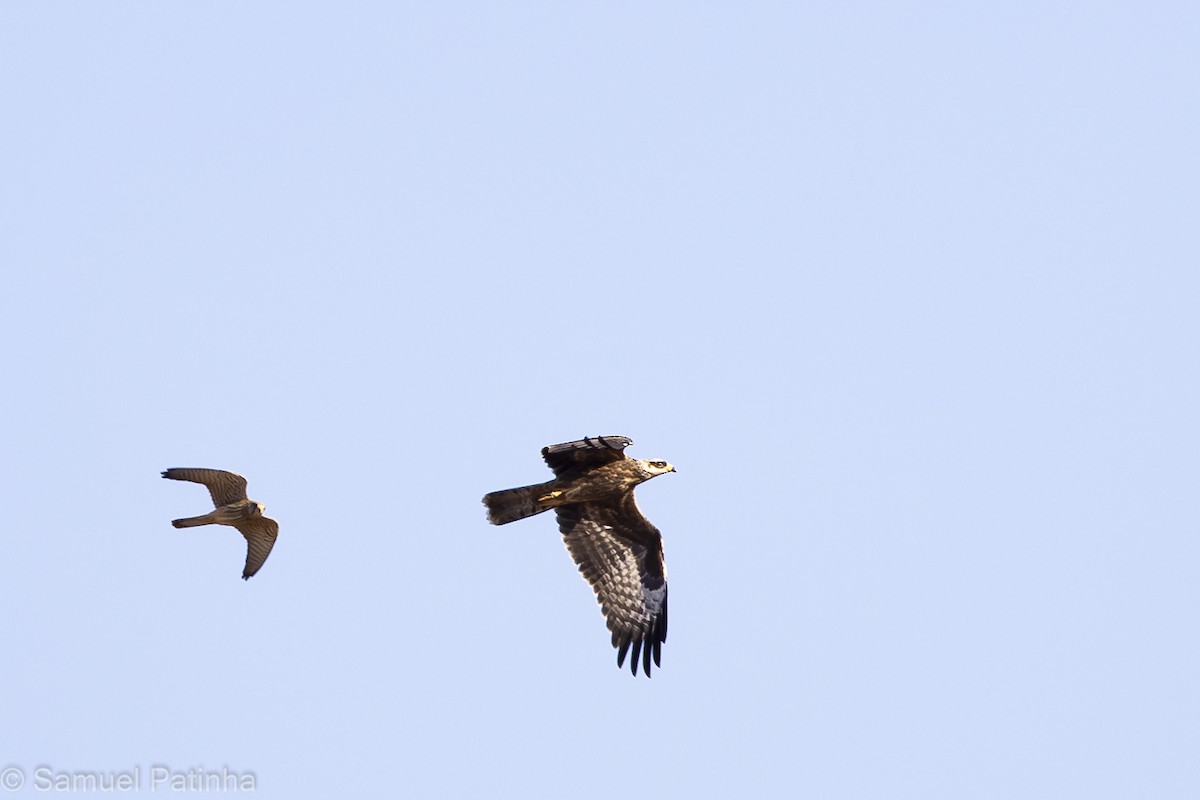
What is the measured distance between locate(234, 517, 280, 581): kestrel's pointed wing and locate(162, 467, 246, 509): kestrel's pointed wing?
0.85ft

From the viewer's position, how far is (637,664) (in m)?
13.7

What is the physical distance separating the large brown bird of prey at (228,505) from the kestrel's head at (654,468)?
3.53 metres

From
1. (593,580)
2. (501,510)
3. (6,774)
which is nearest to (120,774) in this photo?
(6,774)

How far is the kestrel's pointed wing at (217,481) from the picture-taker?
1191 cm

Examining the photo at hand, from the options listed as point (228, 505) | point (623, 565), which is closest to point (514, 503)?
point (623, 565)

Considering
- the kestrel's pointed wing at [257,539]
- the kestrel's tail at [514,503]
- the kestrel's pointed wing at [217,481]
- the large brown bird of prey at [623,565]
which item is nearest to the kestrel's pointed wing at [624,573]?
the large brown bird of prey at [623,565]

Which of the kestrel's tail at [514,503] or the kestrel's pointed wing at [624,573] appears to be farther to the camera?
the kestrel's pointed wing at [624,573]

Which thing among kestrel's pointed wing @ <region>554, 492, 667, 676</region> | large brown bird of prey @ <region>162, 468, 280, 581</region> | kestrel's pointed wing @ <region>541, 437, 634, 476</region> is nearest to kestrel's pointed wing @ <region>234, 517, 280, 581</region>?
large brown bird of prey @ <region>162, 468, 280, 581</region>

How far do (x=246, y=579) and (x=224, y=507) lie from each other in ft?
2.40

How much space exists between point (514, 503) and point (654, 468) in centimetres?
140

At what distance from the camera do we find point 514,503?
13.0 meters

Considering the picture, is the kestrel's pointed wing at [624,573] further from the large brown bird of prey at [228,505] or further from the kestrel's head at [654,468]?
the large brown bird of prey at [228,505]

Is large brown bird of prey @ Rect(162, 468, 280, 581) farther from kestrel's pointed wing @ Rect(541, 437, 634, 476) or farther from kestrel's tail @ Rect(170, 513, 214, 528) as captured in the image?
kestrel's pointed wing @ Rect(541, 437, 634, 476)

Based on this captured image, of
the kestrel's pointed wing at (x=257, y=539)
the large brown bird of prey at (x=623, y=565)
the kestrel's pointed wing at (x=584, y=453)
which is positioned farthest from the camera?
the large brown bird of prey at (x=623, y=565)
